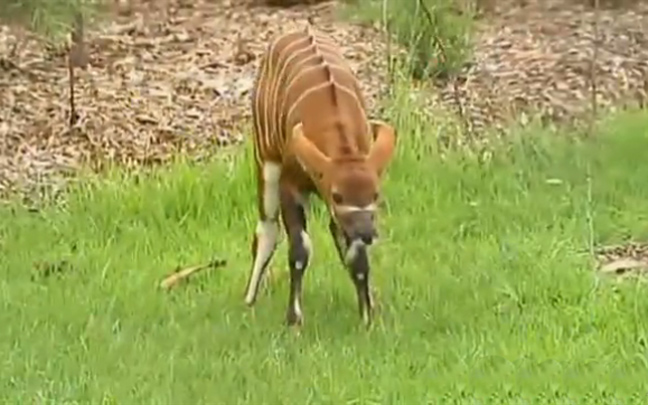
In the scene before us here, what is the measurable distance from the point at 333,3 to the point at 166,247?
5.15 metres

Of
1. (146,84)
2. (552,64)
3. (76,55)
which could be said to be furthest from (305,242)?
(552,64)

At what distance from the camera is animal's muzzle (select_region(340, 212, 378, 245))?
283 inches

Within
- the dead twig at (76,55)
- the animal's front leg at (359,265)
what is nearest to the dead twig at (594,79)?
the dead twig at (76,55)

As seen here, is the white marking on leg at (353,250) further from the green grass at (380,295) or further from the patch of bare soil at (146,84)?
the patch of bare soil at (146,84)

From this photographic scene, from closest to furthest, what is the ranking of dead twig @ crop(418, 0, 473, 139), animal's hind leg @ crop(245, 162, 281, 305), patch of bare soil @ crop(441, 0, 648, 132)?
1. animal's hind leg @ crop(245, 162, 281, 305)
2. dead twig @ crop(418, 0, 473, 139)
3. patch of bare soil @ crop(441, 0, 648, 132)

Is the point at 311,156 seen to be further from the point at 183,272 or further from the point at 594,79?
the point at 594,79

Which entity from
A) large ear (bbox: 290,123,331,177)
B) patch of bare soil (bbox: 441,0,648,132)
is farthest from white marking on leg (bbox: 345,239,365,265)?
patch of bare soil (bbox: 441,0,648,132)

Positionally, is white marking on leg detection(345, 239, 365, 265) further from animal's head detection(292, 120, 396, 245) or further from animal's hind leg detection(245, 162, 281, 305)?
animal's hind leg detection(245, 162, 281, 305)

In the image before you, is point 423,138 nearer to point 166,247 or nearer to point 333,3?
point 166,247

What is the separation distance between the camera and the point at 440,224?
9.35 metres

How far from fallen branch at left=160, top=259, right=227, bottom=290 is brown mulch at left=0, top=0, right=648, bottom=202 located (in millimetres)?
1906

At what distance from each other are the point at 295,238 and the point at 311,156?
0.56m

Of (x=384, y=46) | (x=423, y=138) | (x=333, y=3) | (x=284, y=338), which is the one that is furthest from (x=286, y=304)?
(x=333, y=3)

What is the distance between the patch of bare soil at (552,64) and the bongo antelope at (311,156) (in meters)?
3.30
